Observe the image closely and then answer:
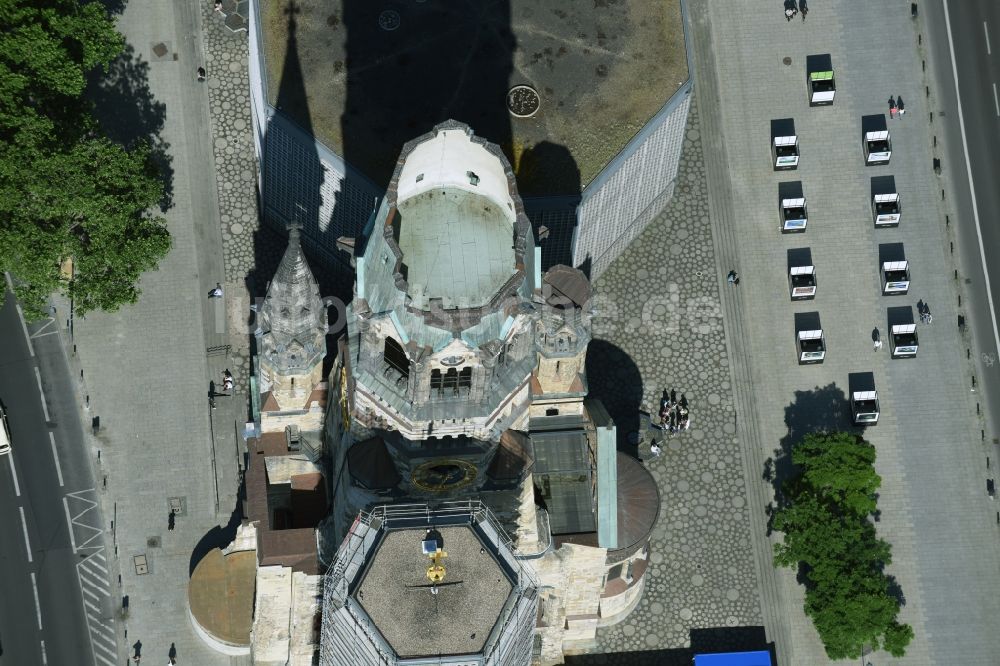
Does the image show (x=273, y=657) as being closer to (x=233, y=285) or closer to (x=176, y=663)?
(x=176, y=663)

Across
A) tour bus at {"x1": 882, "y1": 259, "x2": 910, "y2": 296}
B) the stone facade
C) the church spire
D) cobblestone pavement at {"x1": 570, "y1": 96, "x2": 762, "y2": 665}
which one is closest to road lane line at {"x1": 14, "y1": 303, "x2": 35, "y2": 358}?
the stone facade

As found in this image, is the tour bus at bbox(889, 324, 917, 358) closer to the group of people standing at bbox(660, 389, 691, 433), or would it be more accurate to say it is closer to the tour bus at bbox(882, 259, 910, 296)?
the tour bus at bbox(882, 259, 910, 296)

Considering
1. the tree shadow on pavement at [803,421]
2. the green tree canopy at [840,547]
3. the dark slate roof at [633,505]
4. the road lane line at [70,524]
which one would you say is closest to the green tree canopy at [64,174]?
the road lane line at [70,524]

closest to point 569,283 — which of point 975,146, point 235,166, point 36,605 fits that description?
point 235,166

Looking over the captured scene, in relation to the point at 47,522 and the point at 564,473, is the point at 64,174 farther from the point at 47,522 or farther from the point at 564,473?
the point at 564,473

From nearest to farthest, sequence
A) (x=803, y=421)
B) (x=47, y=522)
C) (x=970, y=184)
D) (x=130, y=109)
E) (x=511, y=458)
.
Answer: (x=511, y=458), (x=47, y=522), (x=803, y=421), (x=130, y=109), (x=970, y=184)

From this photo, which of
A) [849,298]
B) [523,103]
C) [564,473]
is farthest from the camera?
[849,298]

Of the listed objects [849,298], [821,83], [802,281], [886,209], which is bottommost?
[849,298]
